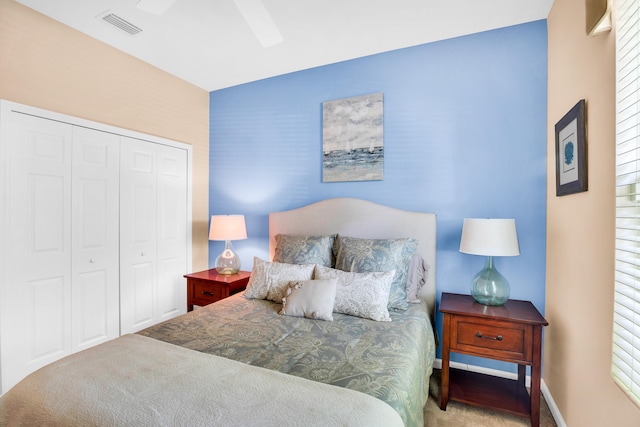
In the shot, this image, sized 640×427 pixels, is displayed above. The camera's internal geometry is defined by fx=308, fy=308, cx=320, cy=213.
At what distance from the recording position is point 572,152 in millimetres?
1691

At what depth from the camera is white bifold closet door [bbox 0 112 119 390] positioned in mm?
2133

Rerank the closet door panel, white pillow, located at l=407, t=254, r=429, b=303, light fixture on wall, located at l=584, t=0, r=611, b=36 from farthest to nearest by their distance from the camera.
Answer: the closet door panel → white pillow, located at l=407, t=254, r=429, b=303 → light fixture on wall, located at l=584, t=0, r=611, b=36

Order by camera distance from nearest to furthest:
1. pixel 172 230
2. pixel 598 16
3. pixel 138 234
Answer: pixel 598 16 < pixel 138 234 < pixel 172 230

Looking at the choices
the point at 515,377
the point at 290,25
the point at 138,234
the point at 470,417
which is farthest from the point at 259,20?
the point at 515,377

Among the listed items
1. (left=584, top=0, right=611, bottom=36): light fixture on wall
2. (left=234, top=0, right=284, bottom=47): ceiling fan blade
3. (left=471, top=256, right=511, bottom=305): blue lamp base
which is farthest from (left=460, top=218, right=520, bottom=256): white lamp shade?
(left=234, top=0, right=284, bottom=47): ceiling fan blade

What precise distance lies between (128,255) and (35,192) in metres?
0.88

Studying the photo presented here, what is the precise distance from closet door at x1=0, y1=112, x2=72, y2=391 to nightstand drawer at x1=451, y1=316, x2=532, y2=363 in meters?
2.90

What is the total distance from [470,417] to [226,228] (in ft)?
7.82

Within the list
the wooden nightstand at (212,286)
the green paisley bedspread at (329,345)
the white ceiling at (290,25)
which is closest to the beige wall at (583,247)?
the white ceiling at (290,25)

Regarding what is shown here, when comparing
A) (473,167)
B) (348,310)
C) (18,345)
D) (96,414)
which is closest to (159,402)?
(96,414)

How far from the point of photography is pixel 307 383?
1.16m

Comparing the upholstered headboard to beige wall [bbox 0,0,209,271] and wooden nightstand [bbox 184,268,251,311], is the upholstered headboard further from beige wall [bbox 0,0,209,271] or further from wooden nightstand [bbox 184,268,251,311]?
beige wall [bbox 0,0,209,271]

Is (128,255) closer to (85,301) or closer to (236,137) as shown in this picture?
(85,301)

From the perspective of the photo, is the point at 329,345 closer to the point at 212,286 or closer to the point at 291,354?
the point at 291,354
